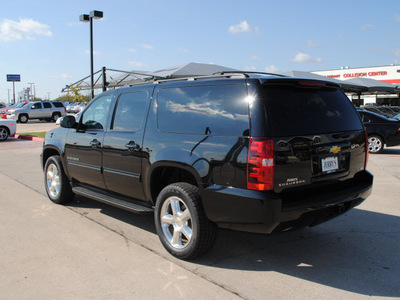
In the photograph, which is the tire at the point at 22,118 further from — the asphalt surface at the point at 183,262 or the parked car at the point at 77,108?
the asphalt surface at the point at 183,262

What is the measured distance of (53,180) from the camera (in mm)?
6004

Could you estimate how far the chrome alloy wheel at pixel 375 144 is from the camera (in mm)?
12208

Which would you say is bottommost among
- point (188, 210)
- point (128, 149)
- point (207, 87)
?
point (188, 210)

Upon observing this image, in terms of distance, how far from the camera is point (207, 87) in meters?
3.76

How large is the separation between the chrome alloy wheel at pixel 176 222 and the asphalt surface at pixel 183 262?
0.20 meters

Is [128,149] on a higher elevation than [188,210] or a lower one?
higher

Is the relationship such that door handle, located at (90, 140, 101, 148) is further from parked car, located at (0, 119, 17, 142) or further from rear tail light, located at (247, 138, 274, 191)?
parked car, located at (0, 119, 17, 142)

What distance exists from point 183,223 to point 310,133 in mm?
1494

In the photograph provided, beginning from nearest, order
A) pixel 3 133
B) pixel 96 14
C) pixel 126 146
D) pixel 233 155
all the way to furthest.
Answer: pixel 233 155
pixel 126 146
pixel 3 133
pixel 96 14

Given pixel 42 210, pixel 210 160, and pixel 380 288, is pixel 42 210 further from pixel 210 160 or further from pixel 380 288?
pixel 380 288

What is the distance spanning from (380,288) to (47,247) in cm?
332

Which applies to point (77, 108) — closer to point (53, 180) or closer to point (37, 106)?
point (37, 106)

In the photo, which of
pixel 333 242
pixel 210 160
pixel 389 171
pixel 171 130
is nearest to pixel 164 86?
pixel 171 130

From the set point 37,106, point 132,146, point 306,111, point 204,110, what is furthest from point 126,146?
point 37,106
